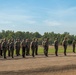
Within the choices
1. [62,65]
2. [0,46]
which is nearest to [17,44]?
[0,46]

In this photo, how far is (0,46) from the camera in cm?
3709

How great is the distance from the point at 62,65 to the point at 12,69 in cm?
472

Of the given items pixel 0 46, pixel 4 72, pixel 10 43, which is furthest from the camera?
pixel 0 46

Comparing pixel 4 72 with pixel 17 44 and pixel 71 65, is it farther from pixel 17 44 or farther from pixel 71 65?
pixel 17 44

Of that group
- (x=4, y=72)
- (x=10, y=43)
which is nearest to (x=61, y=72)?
(x=4, y=72)

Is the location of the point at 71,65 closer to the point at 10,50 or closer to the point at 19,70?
the point at 19,70

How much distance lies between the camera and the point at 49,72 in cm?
2317

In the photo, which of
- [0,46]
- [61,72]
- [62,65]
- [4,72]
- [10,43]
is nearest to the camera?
[4,72]

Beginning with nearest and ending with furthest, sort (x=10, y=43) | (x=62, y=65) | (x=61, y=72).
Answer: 1. (x=61, y=72)
2. (x=62, y=65)
3. (x=10, y=43)

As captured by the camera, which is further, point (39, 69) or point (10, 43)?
point (10, 43)

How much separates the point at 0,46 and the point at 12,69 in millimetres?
14094

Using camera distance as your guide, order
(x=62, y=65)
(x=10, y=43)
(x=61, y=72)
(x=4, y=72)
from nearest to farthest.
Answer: (x=4, y=72) → (x=61, y=72) → (x=62, y=65) → (x=10, y=43)

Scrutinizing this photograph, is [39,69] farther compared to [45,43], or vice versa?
[45,43]

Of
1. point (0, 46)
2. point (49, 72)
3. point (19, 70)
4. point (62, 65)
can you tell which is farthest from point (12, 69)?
point (0, 46)
